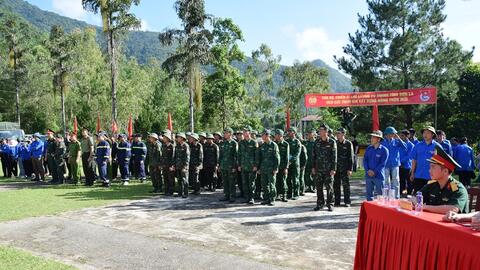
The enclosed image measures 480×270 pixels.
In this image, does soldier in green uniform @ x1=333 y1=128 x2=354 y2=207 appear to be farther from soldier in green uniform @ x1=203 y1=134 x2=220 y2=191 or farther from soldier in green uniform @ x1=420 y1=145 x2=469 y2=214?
soldier in green uniform @ x1=420 y1=145 x2=469 y2=214

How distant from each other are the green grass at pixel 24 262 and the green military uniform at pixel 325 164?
5.43 metres

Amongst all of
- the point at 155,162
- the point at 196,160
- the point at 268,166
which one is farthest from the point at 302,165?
the point at 155,162

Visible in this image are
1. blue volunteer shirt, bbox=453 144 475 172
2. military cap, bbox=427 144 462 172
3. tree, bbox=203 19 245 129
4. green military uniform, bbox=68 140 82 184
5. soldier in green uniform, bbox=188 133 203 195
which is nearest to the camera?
military cap, bbox=427 144 462 172

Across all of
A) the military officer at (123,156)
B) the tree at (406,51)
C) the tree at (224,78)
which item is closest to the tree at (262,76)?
the tree at (224,78)

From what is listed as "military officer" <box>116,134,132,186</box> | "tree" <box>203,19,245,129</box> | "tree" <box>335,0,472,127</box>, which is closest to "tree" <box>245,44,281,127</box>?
"tree" <box>203,19,245,129</box>

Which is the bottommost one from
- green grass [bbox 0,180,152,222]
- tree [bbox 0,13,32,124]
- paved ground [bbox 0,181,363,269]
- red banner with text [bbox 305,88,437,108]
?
paved ground [bbox 0,181,363,269]

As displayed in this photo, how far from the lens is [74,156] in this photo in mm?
14141

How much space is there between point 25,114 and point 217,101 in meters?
25.9

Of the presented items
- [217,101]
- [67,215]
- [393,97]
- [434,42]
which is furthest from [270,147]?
[217,101]

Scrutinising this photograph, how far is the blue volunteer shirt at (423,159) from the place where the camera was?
26.2 ft

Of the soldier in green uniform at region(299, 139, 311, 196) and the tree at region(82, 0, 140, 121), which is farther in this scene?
the tree at region(82, 0, 140, 121)

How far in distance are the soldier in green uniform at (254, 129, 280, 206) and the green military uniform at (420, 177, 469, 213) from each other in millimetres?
5318

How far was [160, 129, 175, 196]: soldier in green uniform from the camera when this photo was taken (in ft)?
38.6

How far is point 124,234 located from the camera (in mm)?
7219
